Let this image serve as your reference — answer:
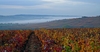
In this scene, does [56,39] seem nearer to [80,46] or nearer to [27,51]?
[27,51]

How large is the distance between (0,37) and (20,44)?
17.9 feet

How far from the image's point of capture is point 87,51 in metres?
18.7

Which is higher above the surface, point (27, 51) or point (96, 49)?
point (96, 49)

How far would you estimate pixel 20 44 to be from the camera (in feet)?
98.7

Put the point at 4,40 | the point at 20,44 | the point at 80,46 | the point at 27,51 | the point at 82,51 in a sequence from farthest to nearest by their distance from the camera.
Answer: the point at 4,40
the point at 20,44
the point at 27,51
the point at 80,46
the point at 82,51

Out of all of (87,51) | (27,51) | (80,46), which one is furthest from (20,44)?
(87,51)

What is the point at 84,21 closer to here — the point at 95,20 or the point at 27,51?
the point at 95,20

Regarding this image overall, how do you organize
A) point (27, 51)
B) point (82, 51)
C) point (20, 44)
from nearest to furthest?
point (82, 51) < point (27, 51) < point (20, 44)

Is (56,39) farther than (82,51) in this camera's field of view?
Yes

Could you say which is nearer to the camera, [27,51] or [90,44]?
[90,44]

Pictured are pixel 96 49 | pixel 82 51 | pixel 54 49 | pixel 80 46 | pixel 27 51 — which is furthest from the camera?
pixel 27 51

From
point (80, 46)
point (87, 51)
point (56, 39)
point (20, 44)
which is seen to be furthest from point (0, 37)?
point (87, 51)

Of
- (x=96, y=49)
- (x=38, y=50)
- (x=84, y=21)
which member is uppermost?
(x=96, y=49)

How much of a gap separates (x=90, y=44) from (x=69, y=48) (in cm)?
238
